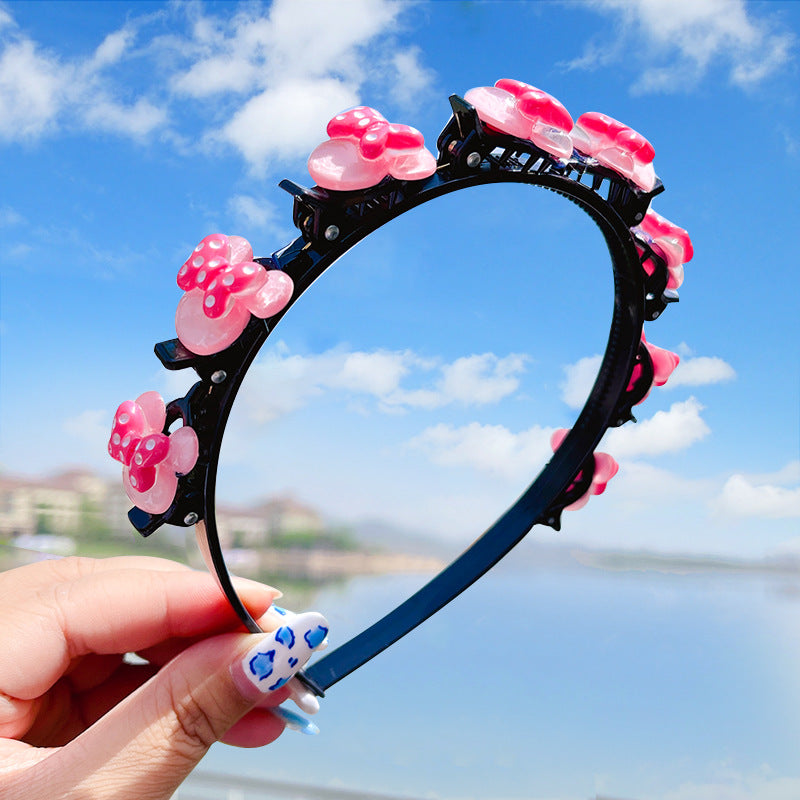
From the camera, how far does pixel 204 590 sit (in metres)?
1.02

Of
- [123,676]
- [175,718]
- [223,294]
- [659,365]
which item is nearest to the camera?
[223,294]

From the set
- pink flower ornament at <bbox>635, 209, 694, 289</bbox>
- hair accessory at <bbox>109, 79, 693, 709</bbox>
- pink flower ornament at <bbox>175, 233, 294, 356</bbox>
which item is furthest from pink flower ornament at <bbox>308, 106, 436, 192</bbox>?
pink flower ornament at <bbox>635, 209, 694, 289</bbox>

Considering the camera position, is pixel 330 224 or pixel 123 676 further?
pixel 123 676

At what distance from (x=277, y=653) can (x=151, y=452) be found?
0.28 m

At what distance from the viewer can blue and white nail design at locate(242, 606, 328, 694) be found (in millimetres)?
803

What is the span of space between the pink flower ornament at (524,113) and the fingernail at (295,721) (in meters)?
0.78

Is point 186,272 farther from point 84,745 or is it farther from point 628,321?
point 628,321

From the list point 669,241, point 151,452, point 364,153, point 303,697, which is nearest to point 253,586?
point 303,697

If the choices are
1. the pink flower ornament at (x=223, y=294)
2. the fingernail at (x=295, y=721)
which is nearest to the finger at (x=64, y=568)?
the fingernail at (x=295, y=721)

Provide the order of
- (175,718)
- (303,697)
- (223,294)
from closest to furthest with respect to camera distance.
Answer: (223,294), (175,718), (303,697)

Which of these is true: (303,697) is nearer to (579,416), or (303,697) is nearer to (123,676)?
(123,676)

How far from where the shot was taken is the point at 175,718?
783 mm

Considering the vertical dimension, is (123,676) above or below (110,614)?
below

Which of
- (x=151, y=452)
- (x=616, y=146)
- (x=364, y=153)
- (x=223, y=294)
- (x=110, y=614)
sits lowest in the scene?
(x=110, y=614)
